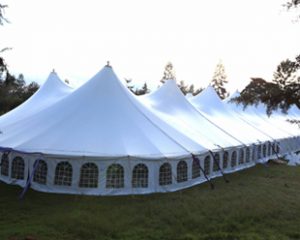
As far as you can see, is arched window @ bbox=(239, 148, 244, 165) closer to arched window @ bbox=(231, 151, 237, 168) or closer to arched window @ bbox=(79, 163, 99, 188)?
arched window @ bbox=(231, 151, 237, 168)

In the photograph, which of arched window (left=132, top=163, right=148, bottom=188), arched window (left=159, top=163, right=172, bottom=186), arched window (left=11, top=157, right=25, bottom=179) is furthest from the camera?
arched window (left=159, top=163, right=172, bottom=186)

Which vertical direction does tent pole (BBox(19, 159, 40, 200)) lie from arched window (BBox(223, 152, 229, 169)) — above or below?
below

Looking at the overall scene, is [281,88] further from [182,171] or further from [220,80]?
[220,80]

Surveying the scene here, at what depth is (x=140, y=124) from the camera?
38.6 ft

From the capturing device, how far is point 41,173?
10.5 meters

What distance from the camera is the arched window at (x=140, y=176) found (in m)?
10.5

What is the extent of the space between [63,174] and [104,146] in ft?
4.53

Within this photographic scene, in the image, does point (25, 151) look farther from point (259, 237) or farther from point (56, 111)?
point (259, 237)

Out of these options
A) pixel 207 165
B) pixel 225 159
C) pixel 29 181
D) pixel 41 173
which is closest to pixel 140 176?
pixel 41 173

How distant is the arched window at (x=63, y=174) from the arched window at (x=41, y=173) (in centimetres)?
36

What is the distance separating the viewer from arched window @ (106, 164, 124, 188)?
1023 cm

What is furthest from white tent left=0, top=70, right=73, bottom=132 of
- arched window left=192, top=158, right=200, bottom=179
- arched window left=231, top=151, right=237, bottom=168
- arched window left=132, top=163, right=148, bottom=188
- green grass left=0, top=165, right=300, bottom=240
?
arched window left=231, top=151, right=237, bottom=168

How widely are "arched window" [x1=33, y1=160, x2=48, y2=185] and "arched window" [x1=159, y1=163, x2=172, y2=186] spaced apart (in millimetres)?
3329

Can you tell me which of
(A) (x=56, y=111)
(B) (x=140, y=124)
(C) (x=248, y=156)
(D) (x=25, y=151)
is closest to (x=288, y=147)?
(C) (x=248, y=156)
